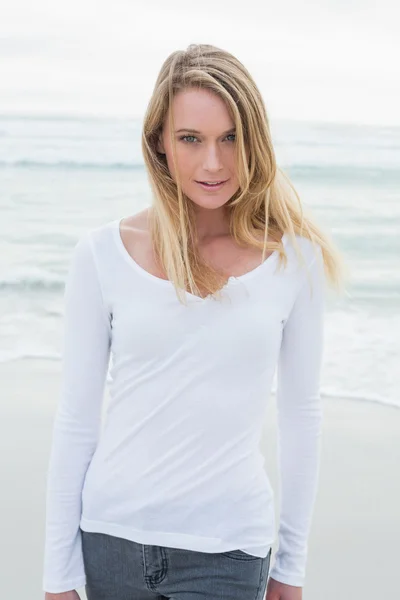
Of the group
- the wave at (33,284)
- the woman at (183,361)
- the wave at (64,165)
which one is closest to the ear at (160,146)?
the woman at (183,361)

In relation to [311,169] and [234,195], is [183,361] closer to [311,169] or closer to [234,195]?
[234,195]

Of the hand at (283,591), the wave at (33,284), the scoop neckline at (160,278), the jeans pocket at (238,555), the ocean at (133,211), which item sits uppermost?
the scoop neckline at (160,278)

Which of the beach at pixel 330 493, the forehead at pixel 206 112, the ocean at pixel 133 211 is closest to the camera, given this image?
the forehead at pixel 206 112

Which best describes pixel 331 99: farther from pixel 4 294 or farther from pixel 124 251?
pixel 124 251

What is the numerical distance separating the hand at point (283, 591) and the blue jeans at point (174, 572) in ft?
0.35

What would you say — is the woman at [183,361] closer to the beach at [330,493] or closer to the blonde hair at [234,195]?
the blonde hair at [234,195]

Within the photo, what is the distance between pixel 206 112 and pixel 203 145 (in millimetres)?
52

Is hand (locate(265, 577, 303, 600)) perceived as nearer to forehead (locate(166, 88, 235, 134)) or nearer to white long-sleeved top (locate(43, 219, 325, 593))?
white long-sleeved top (locate(43, 219, 325, 593))

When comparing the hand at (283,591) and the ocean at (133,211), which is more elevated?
the hand at (283,591)

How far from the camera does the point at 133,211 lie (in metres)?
10.5

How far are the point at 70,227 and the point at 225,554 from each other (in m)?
8.20

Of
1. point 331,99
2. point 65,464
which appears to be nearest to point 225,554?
point 65,464

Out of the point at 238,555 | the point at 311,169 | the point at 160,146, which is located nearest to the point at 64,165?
the point at 311,169

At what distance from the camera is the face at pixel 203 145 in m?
1.38
